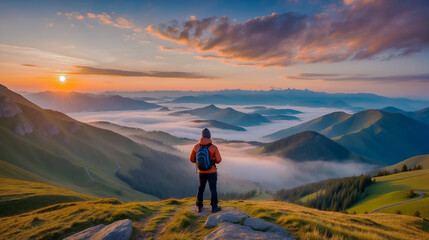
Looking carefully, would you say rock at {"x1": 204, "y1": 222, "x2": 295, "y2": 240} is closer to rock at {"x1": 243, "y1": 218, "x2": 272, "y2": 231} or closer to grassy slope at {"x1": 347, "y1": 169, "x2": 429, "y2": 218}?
rock at {"x1": 243, "y1": 218, "x2": 272, "y2": 231}

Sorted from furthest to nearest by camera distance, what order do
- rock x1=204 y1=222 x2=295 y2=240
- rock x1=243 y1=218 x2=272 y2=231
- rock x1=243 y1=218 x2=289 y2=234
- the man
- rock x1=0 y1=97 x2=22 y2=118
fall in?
rock x1=0 y1=97 x2=22 y2=118 → the man → rock x1=243 y1=218 x2=272 y2=231 → rock x1=243 y1=218 x2=289 y2=234 → rock x1=204 y1=222 x2=295 y2=240

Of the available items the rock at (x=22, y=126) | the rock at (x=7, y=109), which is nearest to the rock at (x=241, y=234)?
the rock at (x=22, y=126)

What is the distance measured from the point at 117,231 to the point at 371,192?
133 meters

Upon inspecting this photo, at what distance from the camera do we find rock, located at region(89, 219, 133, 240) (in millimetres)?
10388

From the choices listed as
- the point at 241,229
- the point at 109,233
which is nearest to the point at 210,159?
the point at 241,229

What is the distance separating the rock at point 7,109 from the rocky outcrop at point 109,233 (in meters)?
220

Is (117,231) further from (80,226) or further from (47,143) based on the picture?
(47,143)

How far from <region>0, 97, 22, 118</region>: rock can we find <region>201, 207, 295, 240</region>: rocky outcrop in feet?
739

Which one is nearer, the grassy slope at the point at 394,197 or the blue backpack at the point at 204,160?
the blue backpack at the point at 204,160

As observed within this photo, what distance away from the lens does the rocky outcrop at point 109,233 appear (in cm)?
1047

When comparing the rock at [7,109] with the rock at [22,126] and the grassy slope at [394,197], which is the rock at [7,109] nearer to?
the rock at [22,126]

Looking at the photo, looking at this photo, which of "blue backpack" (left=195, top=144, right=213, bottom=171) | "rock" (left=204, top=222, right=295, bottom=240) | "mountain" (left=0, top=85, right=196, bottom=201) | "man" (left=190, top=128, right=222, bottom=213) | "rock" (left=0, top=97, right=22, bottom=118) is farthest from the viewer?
"rock" (left=0, top=97, right=22, bottom=118)

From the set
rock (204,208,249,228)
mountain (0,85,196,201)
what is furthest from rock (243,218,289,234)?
mountain (0,85,196,201)

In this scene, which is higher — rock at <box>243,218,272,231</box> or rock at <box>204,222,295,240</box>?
rock at <box>204,222,295,240</box>
